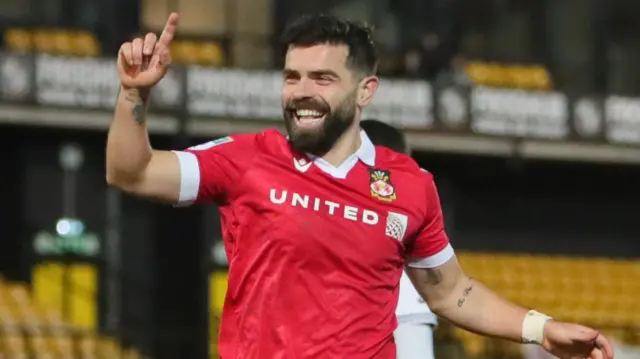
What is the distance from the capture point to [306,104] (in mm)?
3516

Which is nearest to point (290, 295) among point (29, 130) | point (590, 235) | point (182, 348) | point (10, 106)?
point (182, 348)

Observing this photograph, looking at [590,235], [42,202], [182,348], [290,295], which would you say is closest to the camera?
[290,295]

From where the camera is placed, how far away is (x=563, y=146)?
17.4 metres

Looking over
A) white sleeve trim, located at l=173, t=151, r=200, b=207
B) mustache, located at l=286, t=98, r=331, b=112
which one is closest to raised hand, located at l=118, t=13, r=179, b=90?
white sleeve trim, located at l=173, t=151, r=200, b=207

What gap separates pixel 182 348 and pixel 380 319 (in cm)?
1030

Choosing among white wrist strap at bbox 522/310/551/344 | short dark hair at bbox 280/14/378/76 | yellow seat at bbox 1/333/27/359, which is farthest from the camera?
yellow seat at bbox 1/333/27/359

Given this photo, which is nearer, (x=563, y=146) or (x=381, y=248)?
(x=381, y=248)

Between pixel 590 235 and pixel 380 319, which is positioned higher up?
pixel 380 319

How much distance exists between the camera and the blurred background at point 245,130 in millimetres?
14953

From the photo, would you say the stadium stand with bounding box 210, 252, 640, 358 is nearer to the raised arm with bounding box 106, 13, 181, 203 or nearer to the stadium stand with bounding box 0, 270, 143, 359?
the stadium stand with bounding box 0, 270, 143, 359

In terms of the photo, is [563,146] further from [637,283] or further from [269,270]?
[269,270]

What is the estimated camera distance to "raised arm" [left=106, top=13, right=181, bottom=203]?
3.29 m

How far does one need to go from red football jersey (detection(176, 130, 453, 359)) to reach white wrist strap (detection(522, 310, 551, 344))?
1.55ft

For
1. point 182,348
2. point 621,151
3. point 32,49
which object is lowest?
point 182,348
